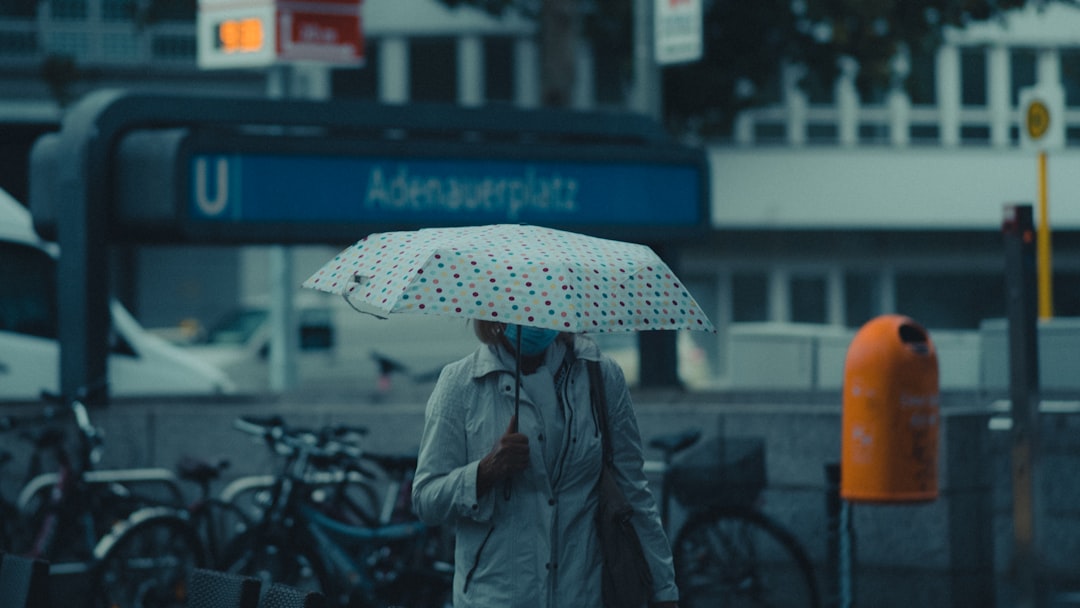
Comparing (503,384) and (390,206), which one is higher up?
(390,206)

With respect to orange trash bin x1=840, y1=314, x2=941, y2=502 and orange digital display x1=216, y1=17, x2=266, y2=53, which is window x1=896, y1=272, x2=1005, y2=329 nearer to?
orange digital display x1=216, y1=17, x2=266, y2=53

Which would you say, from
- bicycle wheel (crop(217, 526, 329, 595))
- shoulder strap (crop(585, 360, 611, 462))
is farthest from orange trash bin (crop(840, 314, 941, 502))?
Answer: shoulder strap (crop(585, 360, 611, 462))

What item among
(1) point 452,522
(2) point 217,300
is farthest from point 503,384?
(2) point 217,300

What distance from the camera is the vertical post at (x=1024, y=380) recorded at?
6156 millimetres

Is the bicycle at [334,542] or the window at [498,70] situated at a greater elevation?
the window at [498,70]

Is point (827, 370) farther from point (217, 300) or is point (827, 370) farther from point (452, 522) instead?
point (217, 300)

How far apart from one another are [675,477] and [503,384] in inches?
128

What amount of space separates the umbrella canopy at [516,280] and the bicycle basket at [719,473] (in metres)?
3.14

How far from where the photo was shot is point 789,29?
20.6 meters

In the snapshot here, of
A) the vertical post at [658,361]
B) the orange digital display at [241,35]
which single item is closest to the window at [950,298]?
the orange digital display at [241,35]

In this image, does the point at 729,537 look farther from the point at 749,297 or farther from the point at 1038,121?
the point at 749,297

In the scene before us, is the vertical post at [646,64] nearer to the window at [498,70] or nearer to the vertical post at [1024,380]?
the vertical post at [1024,380]

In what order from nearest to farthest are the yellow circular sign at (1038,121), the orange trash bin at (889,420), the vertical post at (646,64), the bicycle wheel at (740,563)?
the orange trash bin at (889,420), the bicycle wheel at (740,563), the yellow circular sign at (1038,121), the vertical post at (646,64)

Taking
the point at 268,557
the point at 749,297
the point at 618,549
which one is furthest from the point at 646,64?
the point at 749,297
